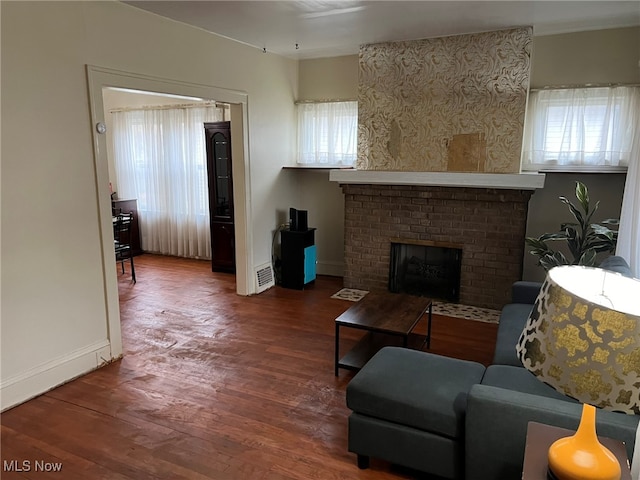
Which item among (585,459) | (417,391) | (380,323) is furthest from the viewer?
(380,323)

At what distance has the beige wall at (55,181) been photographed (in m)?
2.76

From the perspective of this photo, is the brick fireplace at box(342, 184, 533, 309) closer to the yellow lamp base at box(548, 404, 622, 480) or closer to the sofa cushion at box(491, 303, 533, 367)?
the sofa cushion at box(491, 303, 533, 367)

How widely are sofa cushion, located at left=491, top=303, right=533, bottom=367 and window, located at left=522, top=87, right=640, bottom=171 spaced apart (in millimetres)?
1897

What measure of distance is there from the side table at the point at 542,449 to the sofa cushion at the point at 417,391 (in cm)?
44

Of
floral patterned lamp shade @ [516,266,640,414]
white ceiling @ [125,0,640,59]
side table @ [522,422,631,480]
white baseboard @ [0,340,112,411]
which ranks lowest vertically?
white baseboard @ [0,340,112,411]

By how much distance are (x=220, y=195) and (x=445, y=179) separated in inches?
118

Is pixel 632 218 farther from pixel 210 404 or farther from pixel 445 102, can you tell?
pixel 210 404

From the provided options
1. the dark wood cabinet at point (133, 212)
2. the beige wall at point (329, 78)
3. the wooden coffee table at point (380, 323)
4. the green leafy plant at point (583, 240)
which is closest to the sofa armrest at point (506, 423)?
the wooden coffee table at point (380, 323)

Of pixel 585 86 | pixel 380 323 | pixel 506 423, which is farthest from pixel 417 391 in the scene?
pixel 585 86

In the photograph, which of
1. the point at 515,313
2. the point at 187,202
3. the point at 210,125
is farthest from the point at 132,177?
the point at 515,313

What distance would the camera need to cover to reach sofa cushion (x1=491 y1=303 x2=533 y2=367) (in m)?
2.60

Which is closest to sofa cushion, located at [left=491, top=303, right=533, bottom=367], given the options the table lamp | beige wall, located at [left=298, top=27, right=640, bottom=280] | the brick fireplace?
the brick fireplace

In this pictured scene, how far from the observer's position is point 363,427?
2.24 meters

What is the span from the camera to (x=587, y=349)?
103 centimetres
